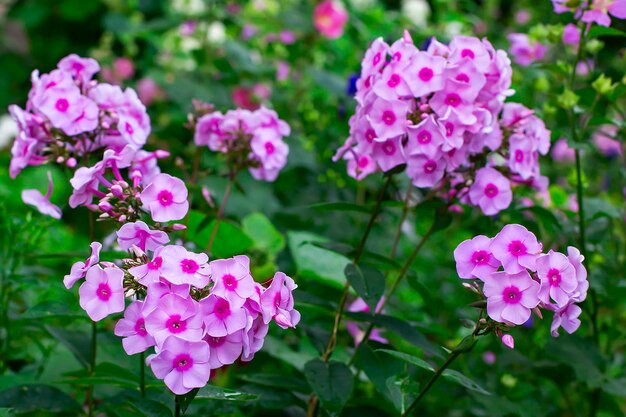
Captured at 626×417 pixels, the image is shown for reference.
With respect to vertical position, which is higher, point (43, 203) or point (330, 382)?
point (43, 203)

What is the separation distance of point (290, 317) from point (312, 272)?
31.6 inches

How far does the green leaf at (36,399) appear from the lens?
5.05 feet

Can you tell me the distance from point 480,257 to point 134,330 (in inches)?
20.5

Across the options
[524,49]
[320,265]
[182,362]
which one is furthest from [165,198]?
[524,49]

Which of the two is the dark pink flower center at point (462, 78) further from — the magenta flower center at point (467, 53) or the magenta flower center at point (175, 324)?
the magenta flower center at point (175, 324)

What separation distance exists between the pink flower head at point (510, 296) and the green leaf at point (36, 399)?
86 cm

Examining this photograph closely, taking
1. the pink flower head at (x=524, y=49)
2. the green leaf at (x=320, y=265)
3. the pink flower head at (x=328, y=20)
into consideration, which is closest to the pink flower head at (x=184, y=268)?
the green leaf at (x=320, y=265)

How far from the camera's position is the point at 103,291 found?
116 centimetres

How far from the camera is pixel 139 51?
4699mm

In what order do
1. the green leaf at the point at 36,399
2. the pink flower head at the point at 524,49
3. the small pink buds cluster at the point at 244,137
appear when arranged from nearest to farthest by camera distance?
1. the green leaf at the point at 36,399
2. the small pink buds cluster at the point at 244,137
3. the pink flower head at the point at 524,49

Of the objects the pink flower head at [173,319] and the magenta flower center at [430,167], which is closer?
the pink flower head at [173,319]

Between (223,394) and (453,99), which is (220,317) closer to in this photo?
(223,394)

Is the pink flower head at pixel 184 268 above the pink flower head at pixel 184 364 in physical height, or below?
above

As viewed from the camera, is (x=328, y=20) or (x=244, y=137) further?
(x=328, y=20)
